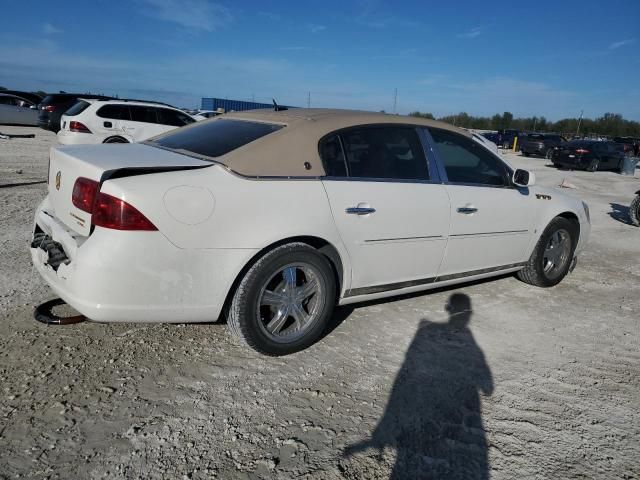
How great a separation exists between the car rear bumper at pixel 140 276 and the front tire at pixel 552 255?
324cm

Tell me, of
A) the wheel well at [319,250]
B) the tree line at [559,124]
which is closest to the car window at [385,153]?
the wheel well at [319,250]

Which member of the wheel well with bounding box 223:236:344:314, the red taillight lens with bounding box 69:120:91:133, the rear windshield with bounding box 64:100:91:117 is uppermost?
the rear windshield with bounding box 64:100:91:117

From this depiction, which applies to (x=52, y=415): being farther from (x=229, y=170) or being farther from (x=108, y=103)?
(x=108, y=103)

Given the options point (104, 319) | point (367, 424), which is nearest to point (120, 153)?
point (104, 319)

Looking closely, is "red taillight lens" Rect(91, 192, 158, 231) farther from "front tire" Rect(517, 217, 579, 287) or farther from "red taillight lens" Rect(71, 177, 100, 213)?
"front tire" Rect(517, 217, 579, 287)

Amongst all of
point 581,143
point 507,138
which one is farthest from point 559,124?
point 581,143

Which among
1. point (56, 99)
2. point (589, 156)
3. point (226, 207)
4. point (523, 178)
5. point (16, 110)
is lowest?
point (226, 207)

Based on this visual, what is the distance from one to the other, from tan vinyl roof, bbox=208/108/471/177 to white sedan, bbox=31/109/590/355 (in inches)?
0.5

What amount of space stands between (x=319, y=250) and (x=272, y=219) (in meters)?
0.47

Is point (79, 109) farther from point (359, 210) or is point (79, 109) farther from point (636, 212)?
point (636, 212)

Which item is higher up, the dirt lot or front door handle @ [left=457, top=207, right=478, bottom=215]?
front door handle @ [left=457, top=207, right=478, bottom=215]

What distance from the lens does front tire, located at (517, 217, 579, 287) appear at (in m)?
4.85

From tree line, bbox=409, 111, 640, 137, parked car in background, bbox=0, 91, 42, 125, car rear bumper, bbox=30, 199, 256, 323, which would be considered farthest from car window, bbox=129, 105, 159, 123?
tree line, bbox=409, 111, 640, 137

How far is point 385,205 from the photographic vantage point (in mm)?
3432
